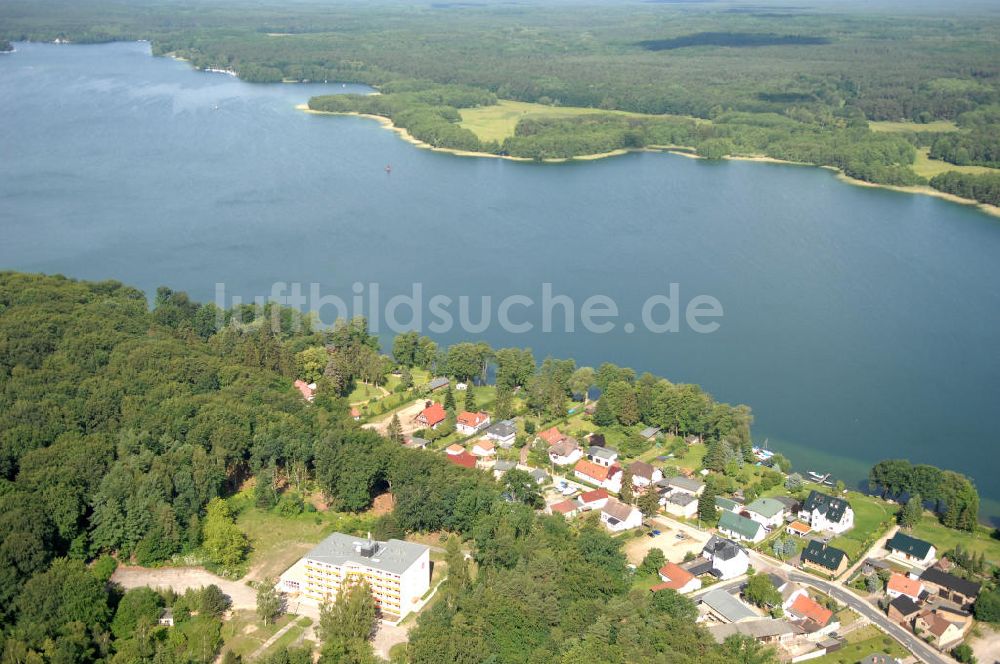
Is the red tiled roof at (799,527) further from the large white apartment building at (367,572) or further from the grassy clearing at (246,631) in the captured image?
the grassy clearing at (246,631)

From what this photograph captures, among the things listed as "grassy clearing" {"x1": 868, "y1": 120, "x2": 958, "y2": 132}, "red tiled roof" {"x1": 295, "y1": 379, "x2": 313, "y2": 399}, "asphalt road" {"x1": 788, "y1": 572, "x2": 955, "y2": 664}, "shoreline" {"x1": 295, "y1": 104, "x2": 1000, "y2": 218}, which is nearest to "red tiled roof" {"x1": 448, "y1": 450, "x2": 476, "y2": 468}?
"red tiled roof" {"x1": 295, "y1": 379, "x2": 313, "y2": 399}

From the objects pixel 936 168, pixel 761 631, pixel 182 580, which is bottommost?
pixel 182 580

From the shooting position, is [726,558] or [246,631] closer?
[246,631]

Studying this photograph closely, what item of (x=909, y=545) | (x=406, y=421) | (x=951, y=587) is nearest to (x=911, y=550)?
(x=909, y=545)

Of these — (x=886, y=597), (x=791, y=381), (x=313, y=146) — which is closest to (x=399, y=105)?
(x=313, y=146)

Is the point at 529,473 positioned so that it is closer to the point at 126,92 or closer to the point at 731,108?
the point at 731,108

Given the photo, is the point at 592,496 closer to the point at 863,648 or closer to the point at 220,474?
the point at 863,648

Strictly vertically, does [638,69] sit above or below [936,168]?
above

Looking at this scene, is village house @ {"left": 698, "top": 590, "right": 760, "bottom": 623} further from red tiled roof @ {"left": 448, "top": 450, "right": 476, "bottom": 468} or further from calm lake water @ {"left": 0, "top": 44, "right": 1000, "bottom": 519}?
calm lake water @ {"left": 0, "top": 44, "right": 1000, "bottom": 519}
